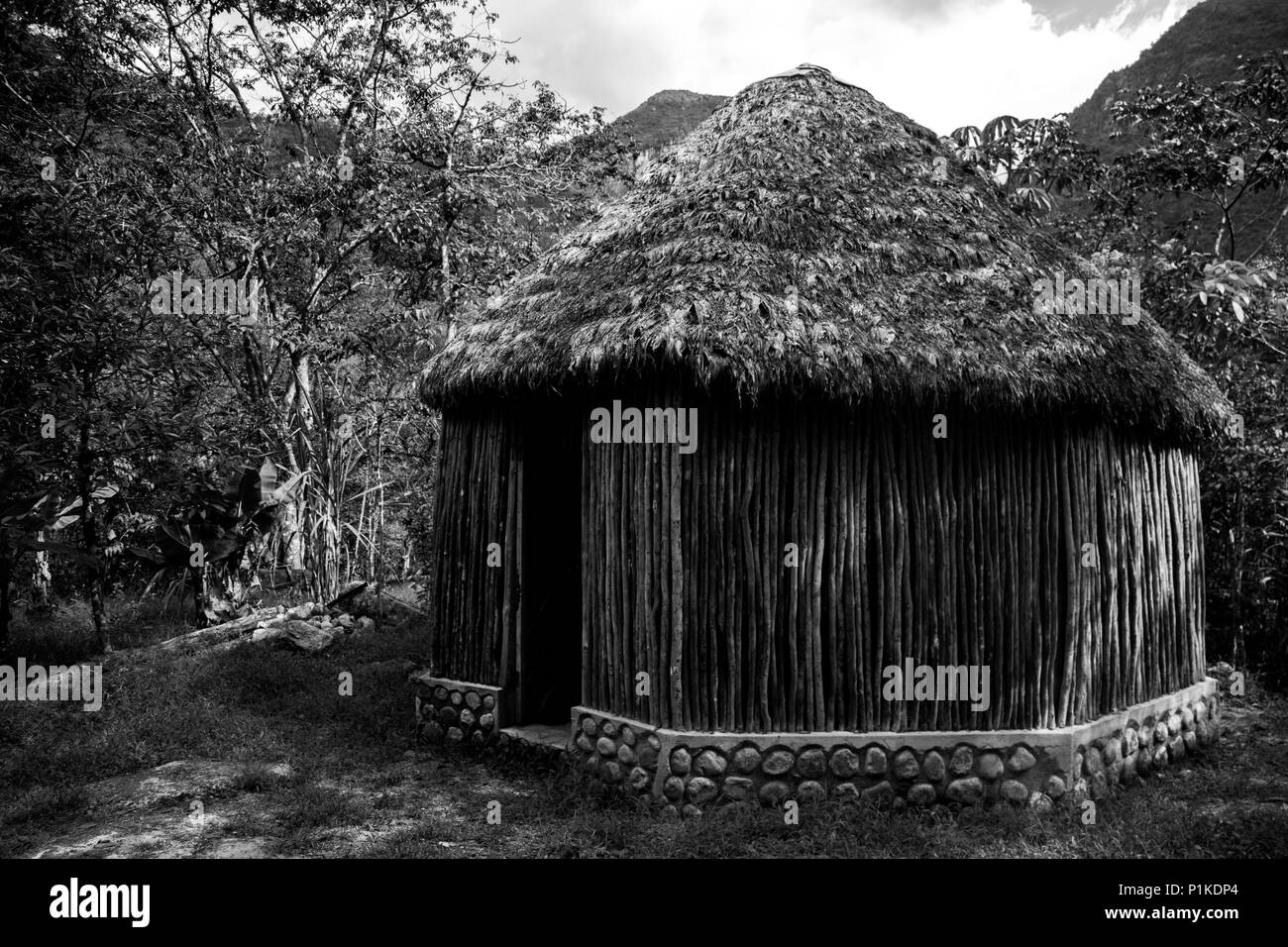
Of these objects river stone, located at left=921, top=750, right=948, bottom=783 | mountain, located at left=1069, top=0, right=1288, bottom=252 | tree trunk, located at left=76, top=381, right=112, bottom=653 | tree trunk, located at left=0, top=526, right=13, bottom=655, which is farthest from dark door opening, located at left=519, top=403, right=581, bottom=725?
mountain, located at left=1069, top=0, right=1288, bottom=252

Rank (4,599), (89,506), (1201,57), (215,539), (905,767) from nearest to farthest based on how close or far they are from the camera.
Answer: (905,767), (4,599), (89,506), (215,539), (1201,57)

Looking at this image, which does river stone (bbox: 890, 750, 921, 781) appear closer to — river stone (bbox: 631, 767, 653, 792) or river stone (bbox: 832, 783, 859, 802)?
river stone (bbox: 832, 783, 859, 802)

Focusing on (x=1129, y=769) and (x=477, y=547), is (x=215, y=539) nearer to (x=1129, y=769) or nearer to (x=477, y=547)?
(x=477, y=547)

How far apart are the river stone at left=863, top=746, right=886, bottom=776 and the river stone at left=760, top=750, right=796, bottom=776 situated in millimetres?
455

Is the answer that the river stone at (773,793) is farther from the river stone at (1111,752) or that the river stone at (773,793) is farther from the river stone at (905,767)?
the river stone at (1111,752)

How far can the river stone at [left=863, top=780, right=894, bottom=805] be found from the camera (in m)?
5.67

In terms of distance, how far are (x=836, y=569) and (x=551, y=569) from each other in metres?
2.55

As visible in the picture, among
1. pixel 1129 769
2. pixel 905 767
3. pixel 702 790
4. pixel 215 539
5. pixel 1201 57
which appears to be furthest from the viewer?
pixel 1201 57

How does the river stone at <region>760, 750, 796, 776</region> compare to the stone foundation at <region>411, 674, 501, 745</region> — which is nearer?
the river stone at <region>760, 750, 796, 776</region>

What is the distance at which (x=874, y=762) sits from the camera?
18.7 ft

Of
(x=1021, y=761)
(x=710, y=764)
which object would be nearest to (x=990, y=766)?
(x=1021, y=761)

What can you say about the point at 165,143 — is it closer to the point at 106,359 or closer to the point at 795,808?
the point at 106,359

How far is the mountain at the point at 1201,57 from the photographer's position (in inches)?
832
